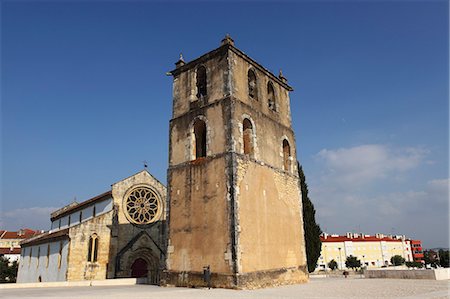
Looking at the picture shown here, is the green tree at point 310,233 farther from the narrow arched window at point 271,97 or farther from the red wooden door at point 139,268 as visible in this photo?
the red wooden door at point 139,268

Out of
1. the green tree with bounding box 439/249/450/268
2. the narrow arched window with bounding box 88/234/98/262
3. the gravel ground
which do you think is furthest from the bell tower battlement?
the green tree with bounding box 439/249/450/268

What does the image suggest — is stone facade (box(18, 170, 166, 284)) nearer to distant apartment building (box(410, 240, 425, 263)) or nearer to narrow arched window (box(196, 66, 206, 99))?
narrow arched window (box(196, 66, 206, 99))

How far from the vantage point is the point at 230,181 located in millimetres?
13422

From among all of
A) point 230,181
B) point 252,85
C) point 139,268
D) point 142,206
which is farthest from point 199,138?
point 139,268

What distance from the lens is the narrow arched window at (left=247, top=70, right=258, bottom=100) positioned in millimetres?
16953

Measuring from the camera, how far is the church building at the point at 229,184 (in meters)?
13.2

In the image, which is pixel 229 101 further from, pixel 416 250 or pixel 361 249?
pixel 416 250

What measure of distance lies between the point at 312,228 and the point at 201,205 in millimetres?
11834

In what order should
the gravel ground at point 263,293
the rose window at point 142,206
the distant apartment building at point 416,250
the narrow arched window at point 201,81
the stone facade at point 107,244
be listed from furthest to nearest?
the distant apartment building at point 416,250 < the rose window at point 142,206 < the stone facade at point 107,244 < the narrow arched window at point 201,81 < the gravel ground at point 263,293

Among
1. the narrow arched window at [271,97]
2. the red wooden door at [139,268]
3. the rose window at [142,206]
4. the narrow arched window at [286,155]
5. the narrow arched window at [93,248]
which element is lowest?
the red wooden door at [139,268]

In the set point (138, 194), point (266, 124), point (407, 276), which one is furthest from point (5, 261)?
point (407, 276)

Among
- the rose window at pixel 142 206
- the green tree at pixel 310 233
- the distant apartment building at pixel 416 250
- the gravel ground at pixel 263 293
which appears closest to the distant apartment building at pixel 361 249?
the distant apartment building at pixel 416 250

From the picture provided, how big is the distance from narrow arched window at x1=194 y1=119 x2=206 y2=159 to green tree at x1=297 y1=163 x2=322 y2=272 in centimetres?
1047

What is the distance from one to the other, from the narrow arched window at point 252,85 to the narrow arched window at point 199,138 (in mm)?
3046
